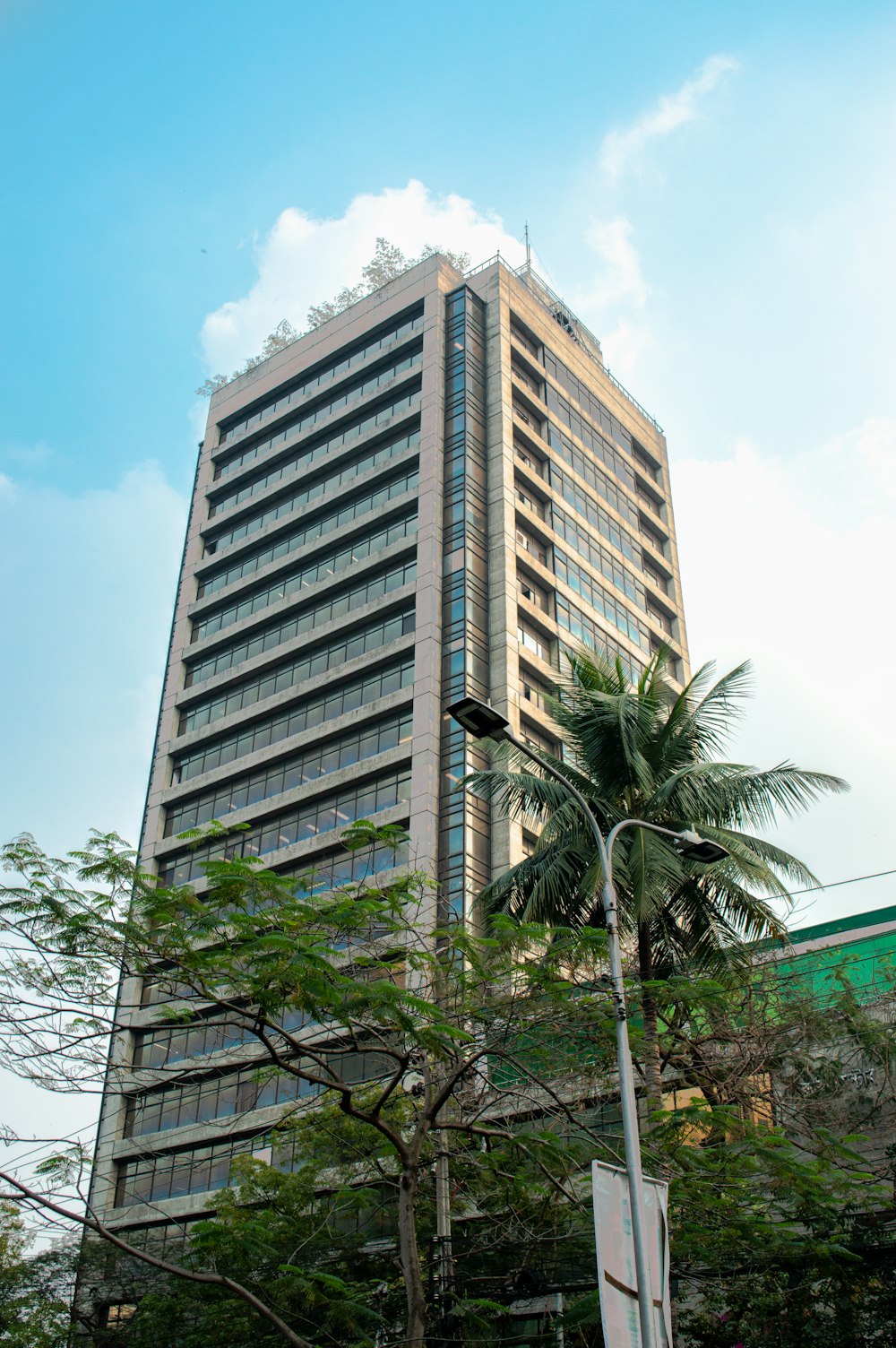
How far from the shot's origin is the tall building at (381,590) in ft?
152

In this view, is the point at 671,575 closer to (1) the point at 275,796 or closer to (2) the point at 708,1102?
(1) the point at 275,796

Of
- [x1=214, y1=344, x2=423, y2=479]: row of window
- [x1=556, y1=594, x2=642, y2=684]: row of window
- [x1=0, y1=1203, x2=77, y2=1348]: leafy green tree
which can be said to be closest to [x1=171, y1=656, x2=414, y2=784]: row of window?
[x1=556, y1=594, x2=642, y2=684]: row of window

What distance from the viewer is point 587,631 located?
5388 cm

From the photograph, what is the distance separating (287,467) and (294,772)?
16692 millimetres

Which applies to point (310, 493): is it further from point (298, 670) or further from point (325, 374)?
point (298, 670)

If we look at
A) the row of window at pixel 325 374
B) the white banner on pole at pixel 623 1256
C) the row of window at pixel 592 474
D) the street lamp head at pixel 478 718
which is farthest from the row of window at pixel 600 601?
the white banner on pole at pixel 623 1256

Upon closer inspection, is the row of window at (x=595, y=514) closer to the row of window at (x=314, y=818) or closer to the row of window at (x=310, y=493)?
the row of window at (x=310, y=493)

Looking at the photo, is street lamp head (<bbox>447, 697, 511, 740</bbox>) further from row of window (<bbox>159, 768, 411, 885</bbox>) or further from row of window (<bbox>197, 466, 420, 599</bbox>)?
row of window (<bbox>197, 466, 420, 599</bbox>)

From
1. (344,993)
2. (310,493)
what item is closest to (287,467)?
(310,493)

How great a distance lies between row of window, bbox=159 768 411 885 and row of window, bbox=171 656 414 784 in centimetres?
343

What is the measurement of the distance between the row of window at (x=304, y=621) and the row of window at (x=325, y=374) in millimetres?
12479

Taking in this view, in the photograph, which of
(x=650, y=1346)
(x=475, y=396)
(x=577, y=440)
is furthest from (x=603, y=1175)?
(x=577, y=440)

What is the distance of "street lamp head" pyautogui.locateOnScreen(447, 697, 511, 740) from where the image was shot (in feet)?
48.2

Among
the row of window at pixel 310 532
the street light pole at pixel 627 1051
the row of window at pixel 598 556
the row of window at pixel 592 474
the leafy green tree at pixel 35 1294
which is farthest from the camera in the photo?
the row of window at pixel 592 474
